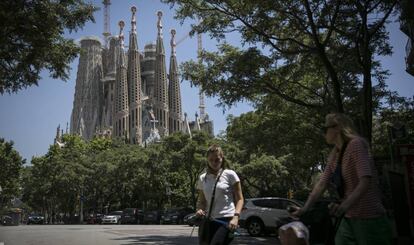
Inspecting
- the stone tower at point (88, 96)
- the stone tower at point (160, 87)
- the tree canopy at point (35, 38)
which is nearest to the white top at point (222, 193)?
the tree canopy at point (35, 38)

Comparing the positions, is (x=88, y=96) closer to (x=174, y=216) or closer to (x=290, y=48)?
(x=174, y=216)

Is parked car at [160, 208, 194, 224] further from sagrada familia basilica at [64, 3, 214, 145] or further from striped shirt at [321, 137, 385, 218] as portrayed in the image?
sagrada familia basilica at [64, 3, 214, 145]

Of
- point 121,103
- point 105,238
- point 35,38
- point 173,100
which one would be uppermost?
point 173,100

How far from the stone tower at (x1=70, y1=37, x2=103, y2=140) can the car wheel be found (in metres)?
130

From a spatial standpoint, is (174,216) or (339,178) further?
(174,216)

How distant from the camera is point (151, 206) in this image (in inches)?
2319

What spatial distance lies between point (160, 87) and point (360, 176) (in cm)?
13993

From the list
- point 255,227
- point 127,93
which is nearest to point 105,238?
point 255,227

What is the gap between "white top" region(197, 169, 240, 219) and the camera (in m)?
5.14

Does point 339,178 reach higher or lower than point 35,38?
lower

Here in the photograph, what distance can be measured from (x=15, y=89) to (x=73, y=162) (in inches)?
1719

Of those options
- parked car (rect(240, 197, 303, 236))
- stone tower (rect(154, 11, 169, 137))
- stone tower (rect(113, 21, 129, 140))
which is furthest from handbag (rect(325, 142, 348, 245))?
stone tower (rect(154, 11, 169, 137))

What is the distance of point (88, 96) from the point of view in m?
146

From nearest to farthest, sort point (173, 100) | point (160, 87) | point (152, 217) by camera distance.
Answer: point (152, 217) → point (160, 87) → point (173, 100)
